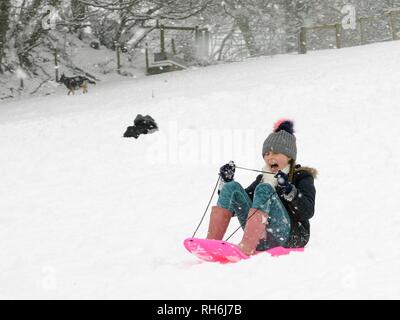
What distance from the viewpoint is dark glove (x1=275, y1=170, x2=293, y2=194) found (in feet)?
14.6

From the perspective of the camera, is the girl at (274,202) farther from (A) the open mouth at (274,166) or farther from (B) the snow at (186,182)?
(B) the snow at (186,182)

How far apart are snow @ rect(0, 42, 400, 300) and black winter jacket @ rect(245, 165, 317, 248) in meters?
0.18

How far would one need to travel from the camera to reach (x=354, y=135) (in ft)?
31.1

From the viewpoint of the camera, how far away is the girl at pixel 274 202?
4.56 metres

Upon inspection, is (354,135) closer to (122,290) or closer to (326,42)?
(122,290)

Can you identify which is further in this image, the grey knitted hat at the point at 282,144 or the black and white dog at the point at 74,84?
the black and white dog at the point at 74,84

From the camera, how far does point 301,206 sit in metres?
4.69

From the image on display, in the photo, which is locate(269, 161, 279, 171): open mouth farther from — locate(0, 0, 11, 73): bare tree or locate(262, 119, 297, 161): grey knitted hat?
locate(0, 0, 11, 73): bare tree

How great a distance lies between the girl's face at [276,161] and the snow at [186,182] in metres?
0.70

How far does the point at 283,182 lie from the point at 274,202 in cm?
29

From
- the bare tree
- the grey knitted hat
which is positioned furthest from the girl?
the bare tree

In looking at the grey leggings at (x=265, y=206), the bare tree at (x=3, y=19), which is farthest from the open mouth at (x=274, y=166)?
the bare tree at (x=3, y=19)

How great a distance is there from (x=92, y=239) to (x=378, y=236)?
2950 mm

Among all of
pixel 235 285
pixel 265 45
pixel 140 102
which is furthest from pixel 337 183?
pixel 265 45
